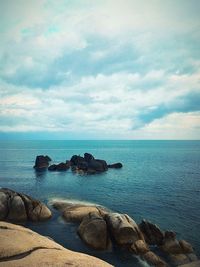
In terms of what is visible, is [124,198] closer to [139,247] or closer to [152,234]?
[152,234]

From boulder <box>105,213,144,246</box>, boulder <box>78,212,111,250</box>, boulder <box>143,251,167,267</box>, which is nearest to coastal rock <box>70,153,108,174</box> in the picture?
boulder <box>78,212,111,250</box>

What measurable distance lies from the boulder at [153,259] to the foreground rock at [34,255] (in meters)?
9.11

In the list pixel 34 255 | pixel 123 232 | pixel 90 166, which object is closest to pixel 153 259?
pixel 123 232

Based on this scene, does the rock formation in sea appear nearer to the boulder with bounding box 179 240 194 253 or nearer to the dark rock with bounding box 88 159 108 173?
the dark rock with bounding box 88 159 108 173

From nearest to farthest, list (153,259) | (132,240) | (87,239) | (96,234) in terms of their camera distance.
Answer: (153,259) → (132,240) → (96,234) → (87,239)

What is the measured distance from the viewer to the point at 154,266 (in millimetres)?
21703

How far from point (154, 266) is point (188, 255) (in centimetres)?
453

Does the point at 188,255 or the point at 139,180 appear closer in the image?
Result: the point at 188,255

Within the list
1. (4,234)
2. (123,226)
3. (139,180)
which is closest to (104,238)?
(123,226)

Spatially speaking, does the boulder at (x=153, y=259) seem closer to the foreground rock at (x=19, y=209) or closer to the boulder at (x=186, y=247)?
the boulder at (x=186, y=247)

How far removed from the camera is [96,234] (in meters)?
24.7

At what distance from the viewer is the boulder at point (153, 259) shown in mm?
21966

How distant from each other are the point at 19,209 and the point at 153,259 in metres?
17.3

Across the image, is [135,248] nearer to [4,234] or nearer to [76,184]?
[4,234]
